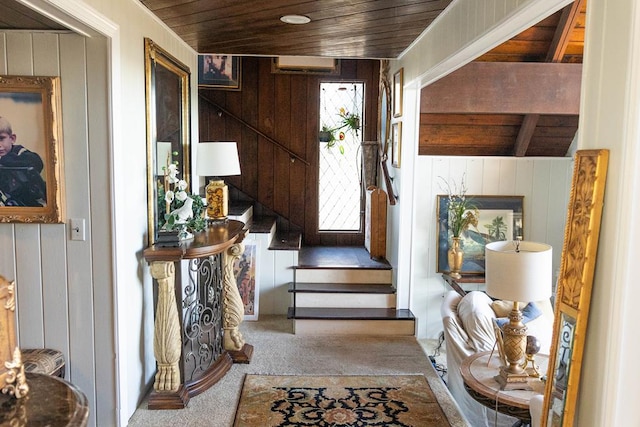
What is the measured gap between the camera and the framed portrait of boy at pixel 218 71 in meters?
5.60

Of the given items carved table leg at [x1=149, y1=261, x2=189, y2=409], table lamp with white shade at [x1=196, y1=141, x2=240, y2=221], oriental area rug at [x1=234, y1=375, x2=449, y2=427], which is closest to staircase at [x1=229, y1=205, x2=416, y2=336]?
→ oriental area rug at [x1=234, y1=375, x2=449, y2=427]

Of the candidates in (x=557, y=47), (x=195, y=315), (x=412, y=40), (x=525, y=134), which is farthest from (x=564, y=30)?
(x=195, y=315)

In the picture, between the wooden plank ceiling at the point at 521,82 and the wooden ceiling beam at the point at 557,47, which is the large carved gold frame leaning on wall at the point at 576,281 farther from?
the wooden plank ceiling at the point at 521,82

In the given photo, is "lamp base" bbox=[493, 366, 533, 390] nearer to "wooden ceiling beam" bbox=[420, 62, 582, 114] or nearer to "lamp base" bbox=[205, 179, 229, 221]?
"lamp base" bbox=[205, 179, 229, 221]

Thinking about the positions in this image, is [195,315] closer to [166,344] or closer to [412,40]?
[166,344]

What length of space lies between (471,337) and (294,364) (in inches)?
48.0

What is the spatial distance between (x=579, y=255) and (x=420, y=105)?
299 cm

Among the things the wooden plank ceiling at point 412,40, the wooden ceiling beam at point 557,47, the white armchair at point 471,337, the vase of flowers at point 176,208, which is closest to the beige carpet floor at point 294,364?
the white armchair at point 471,337

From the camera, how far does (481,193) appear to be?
4758 millimetres

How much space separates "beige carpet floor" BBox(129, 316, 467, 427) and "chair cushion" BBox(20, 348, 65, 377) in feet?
1.67

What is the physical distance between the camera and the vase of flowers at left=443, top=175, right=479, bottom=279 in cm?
464

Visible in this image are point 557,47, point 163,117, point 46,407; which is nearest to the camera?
point 46,407

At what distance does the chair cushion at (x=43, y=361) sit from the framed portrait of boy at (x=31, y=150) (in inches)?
25.6

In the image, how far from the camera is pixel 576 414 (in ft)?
4.94
